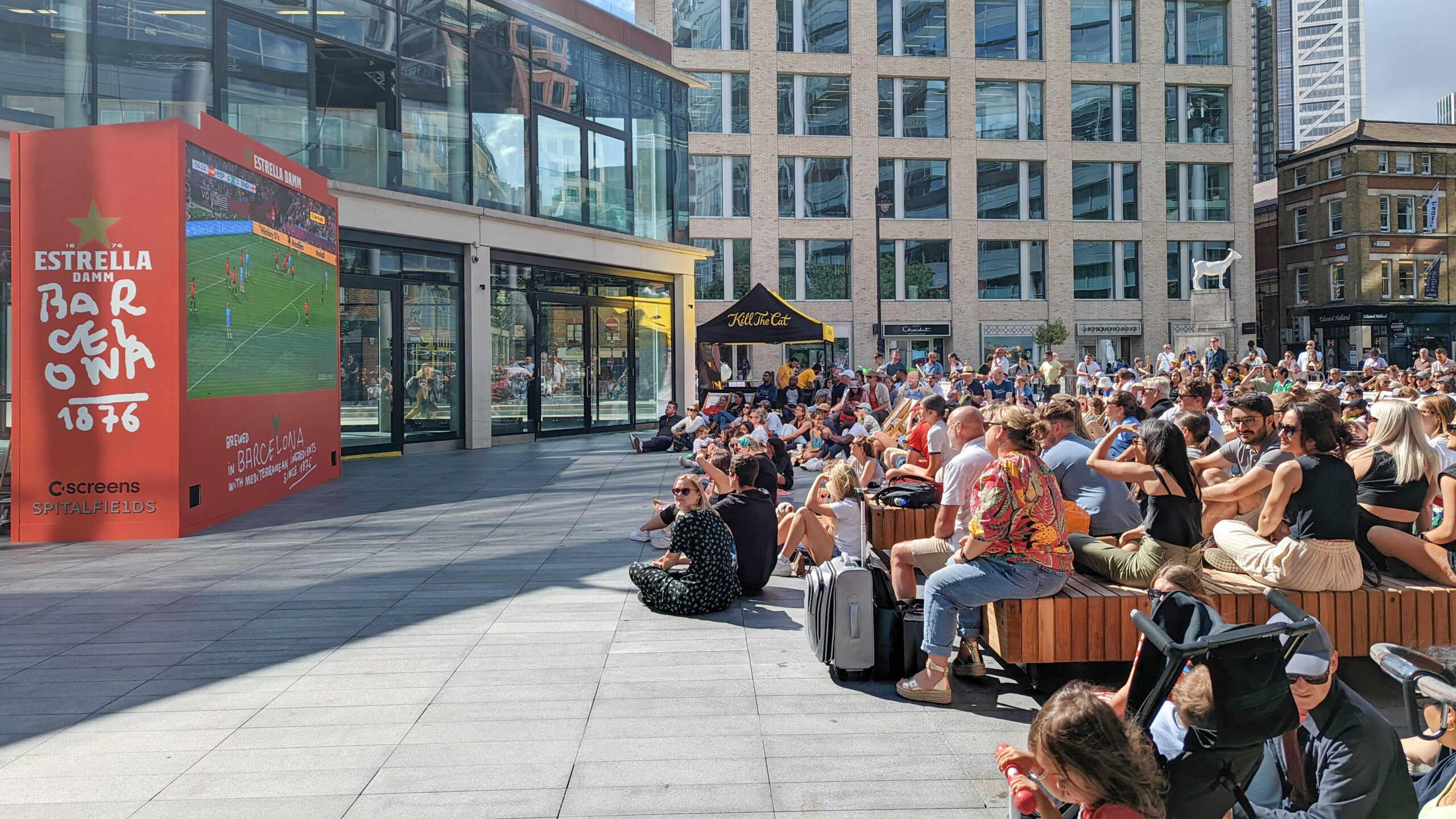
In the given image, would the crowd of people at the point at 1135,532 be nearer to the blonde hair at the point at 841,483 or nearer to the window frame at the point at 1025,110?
the blonde hair at the point at 841,483

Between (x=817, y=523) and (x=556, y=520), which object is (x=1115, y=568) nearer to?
(x=817, y=523)

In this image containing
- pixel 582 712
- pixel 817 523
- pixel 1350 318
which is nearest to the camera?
pixel 582 712

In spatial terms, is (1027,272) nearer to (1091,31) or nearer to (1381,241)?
(1091,31)

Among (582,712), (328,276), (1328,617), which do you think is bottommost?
(582,712)

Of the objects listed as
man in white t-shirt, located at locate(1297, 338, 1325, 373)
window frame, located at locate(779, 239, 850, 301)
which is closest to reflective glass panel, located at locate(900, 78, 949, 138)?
window frame, located at locate(779, 239, 850, 301)

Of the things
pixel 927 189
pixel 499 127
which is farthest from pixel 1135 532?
pixel 927 189

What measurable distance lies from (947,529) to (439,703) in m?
3.09

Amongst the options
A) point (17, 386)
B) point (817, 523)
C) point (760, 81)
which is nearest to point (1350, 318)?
point (760, 81)

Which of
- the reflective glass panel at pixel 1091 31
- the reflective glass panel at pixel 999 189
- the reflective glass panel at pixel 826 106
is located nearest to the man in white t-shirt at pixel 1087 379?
the reflective glass panel at pixel 999 189

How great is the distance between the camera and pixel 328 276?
16125 mm

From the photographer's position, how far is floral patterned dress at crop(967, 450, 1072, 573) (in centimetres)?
512

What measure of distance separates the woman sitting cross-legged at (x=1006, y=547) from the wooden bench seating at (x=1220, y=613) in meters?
0.14

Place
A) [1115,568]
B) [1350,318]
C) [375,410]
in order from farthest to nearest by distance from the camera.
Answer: [1350,318] < [375,410] < [1115,568]

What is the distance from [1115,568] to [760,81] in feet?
131
